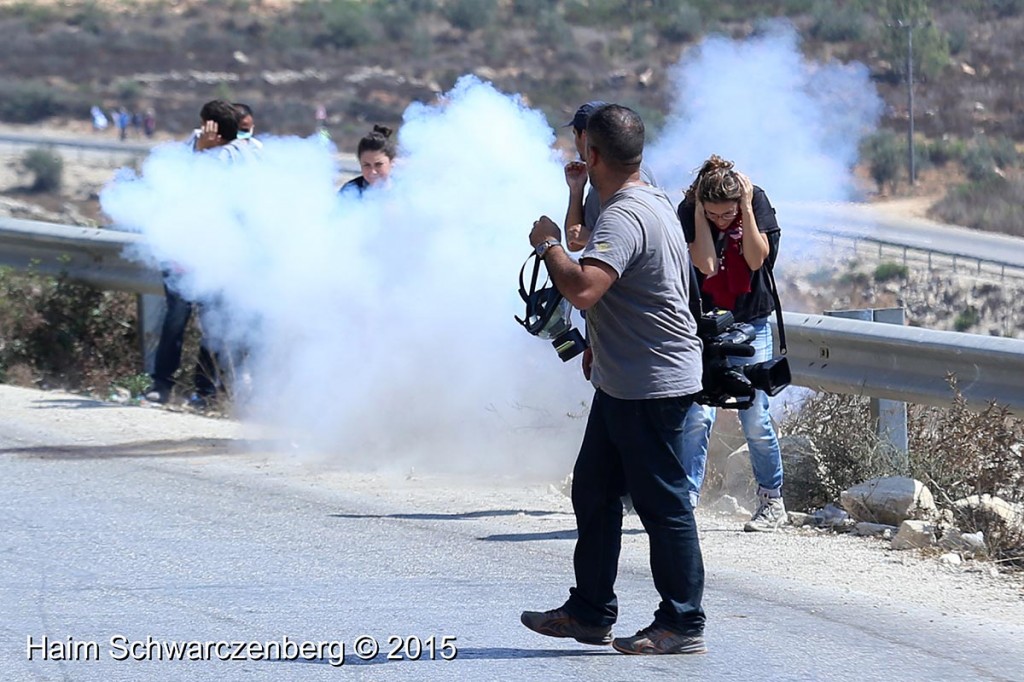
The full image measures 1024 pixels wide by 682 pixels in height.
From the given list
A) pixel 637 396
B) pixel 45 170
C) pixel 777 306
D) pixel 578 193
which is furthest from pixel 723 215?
pixel 45 170

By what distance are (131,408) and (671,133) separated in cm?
417

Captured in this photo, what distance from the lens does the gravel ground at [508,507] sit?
628 cm

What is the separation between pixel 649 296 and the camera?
5.14 metres

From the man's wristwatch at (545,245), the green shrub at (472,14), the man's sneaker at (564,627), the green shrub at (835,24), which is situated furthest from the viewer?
the green shrub at (472,14)

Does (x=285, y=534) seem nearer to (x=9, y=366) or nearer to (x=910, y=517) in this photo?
(x=910, y=517)

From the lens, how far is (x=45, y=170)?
3725cm

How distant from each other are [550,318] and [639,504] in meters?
0.92

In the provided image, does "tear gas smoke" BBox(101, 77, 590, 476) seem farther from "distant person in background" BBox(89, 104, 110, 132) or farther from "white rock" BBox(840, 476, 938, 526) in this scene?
"distant person in background" BBox(89, 104, 110, 132)

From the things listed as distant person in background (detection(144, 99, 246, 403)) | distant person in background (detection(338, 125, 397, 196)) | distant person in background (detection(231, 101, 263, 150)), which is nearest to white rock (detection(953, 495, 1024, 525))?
distant person in background (detection(338, 125, 397, 196))

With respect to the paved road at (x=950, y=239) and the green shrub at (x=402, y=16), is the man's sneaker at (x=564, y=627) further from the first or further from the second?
the green shrub at (x=402, y=16)

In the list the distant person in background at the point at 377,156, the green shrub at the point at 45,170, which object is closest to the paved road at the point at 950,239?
the distant person in background at the point at 377,156

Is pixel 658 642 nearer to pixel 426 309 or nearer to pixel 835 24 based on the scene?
pixel 426 309

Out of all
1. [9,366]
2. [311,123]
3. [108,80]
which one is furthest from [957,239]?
[108,80]

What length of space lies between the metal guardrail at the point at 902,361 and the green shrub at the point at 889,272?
14.1m
